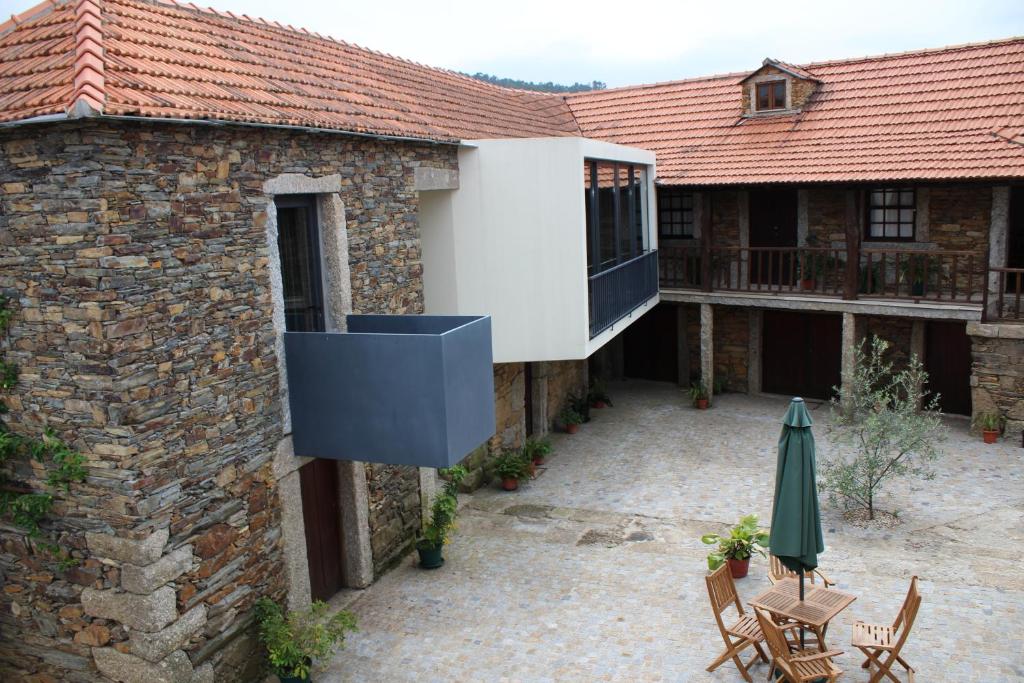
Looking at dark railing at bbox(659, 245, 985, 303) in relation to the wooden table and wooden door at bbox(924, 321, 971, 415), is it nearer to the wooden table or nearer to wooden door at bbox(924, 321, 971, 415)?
wooden door at bbox(924, 321, 971, 415)

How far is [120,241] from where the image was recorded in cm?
614

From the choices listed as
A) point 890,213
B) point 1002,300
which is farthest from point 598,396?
point 1002,300

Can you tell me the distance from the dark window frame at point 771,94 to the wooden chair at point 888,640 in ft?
37.8

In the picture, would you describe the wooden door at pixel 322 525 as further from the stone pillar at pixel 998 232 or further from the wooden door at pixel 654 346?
the stone pillar at pixel 998 232

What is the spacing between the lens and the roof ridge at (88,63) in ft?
18.6

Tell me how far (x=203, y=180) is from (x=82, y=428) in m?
2.20

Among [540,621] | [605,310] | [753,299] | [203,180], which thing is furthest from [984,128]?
[203,180]

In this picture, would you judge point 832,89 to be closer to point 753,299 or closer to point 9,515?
point 753,299

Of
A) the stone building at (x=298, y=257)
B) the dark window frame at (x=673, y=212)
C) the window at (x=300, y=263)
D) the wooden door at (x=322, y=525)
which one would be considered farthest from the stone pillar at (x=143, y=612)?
the dark window frame at (x=673, y=212)

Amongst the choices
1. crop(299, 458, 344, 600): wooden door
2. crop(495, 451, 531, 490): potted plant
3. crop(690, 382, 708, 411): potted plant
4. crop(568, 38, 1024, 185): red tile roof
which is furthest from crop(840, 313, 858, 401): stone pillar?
crop(299, 458, 344, 600): wooden door

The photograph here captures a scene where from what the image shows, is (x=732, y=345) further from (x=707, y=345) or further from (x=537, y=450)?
(x=537, y=450)

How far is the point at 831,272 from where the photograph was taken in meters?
15.9

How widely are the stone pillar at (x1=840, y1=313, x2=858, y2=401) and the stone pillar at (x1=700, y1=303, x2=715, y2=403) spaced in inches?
102

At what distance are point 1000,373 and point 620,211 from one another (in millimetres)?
6739
